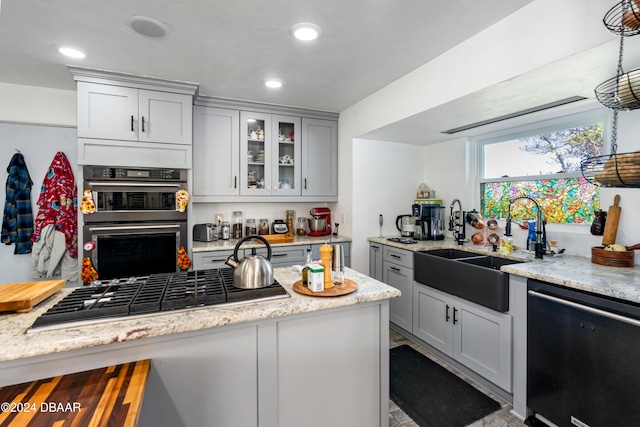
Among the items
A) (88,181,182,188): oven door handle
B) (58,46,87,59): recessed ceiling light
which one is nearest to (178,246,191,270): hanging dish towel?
(88,181,182,188): oven door handle

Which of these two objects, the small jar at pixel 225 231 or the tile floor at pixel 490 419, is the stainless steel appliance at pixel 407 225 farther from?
the small jar at pixel 225 231

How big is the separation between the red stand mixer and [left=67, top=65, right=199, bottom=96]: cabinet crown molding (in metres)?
1.87

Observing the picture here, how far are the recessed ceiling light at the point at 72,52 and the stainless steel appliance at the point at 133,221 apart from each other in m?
0.84

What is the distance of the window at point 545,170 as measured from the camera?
2.34 m

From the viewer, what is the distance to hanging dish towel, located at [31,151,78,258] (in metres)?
2.89

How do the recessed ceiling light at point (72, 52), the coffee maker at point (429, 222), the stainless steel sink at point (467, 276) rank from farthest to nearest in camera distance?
the coffee maker at point (429, 222) → the recessed ceiling light at point (72, 52) → the stainless steel sink at point (467, 276)

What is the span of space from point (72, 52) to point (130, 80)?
434 millimetres

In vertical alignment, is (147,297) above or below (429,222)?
below

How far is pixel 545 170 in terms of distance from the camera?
8.63 ft

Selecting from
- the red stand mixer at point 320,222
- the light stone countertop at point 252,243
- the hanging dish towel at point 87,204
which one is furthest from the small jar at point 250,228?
the hanging dish towel at point 87,204

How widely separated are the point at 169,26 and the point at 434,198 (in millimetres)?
3083

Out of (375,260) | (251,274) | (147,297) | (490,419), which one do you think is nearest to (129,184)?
(147,297)

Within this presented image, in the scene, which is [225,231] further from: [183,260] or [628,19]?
[628,19]

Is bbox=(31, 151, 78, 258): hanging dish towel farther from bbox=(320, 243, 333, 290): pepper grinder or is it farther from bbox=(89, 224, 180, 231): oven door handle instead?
bbox=(320, 243, 333, 290): pepper grinder
